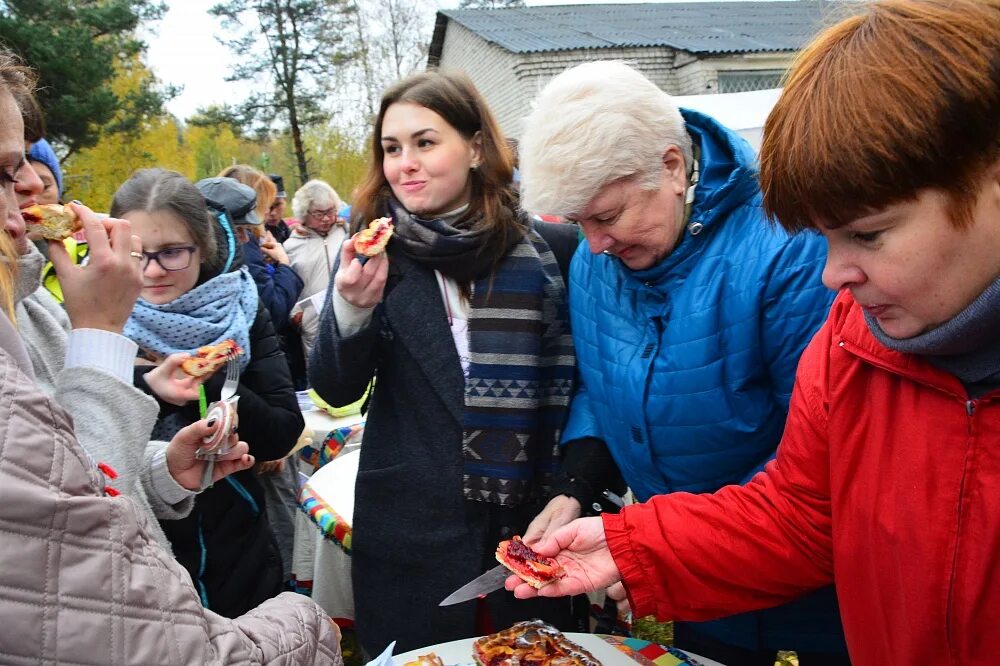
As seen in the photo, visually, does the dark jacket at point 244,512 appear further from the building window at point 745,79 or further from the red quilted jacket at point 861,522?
the building window at point 745,79

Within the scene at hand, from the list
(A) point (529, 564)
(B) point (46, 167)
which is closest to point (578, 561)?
(A) point (529, 564)

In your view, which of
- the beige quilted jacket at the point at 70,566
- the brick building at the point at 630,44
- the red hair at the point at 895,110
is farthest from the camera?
the brick building at the point at 630,44

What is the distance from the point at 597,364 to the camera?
2148 mm

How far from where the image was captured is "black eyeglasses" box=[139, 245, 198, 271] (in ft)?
8.48

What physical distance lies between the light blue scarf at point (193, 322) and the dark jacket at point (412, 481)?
1.75 ft

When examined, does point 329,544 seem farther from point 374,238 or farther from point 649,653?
point 649,653

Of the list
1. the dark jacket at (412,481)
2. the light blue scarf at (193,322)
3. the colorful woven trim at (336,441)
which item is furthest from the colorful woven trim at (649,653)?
the colorful woven trim at (336,441)

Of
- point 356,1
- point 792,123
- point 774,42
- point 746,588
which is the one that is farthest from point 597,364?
point 356,1

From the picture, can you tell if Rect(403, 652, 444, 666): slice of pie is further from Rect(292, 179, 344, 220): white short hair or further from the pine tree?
the pine tree

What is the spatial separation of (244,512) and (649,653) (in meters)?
1.56

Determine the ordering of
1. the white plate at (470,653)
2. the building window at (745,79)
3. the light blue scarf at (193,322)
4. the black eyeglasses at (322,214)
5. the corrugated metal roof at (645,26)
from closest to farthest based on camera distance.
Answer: the white plate at (470,653) → the light blue scarf at (193,322) → the black eyeglasses at (322,214) → the building window at (745,79) → the corrugated metal roof at (645,26)

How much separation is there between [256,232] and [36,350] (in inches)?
165

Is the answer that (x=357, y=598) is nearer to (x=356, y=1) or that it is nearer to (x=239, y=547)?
(x=239, y=547)

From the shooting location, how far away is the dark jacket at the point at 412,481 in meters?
2.21
